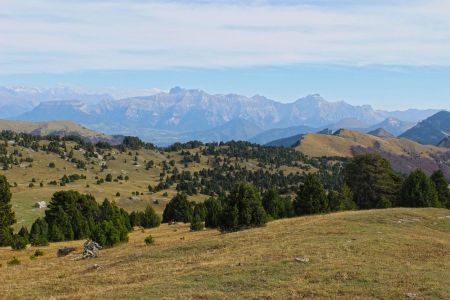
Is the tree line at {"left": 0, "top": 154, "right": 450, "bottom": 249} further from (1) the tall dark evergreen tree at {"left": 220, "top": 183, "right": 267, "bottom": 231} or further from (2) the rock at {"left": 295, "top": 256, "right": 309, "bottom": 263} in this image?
(2) the rock at {"left": 295, "top": 256, "right": 309, "bottom": 263}

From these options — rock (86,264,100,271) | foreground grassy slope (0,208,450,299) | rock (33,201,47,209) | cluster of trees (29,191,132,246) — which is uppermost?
foreground grassy slope (0,208,450,299)

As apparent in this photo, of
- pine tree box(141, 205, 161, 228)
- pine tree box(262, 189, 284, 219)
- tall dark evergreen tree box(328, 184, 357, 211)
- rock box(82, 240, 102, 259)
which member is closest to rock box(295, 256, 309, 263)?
rock box(82, 240, 102, 259)

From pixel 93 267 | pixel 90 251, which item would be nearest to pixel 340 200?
pixel 90 251

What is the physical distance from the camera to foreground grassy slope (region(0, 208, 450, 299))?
27016 mm

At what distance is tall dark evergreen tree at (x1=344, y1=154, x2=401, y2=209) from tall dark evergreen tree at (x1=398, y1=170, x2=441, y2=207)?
9.59 m

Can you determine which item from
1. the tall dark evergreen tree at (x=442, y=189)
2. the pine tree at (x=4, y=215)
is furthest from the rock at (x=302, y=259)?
the tall dark evergreen tree at (x=442, y=189)

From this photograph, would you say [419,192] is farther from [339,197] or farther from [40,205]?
[40,205]

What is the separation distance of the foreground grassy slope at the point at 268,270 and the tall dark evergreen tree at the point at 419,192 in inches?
1570

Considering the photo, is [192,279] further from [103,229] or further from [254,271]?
[103,229]

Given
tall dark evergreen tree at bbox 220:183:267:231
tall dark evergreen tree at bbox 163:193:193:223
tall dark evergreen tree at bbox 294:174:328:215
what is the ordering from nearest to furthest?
1. tall dark evergreen tree at bbox 220:183:267:231
2. tall dark evergreen tree at bbox 294:174:328:215
3. tall dark evergreen tree at bbox 163:193:193:223

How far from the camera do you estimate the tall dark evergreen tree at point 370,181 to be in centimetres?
10700

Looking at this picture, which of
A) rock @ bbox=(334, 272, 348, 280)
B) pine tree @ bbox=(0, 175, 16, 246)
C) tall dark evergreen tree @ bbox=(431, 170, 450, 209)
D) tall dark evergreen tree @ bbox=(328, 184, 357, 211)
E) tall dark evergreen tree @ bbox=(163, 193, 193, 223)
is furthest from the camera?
tall dark evergreen tree @ bbox=(163, 193, 193, 223)

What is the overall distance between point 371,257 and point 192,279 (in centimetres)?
1449

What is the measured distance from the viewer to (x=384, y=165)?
364ft
